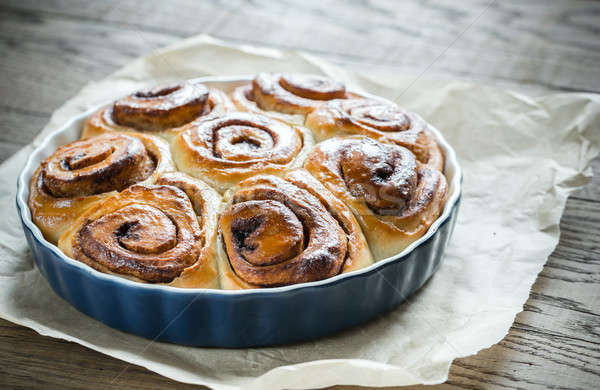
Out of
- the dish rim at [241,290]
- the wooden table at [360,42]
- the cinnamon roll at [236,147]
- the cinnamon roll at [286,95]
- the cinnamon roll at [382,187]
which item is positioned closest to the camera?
the dish rim at [241,290]

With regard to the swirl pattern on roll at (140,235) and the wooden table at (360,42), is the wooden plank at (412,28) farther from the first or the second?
the swirl pattern on roll at (140,235)

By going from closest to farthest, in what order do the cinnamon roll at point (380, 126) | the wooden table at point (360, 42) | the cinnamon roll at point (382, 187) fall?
the cinnamon roll at point (382, 187) → the cinnamon roll at point (380, 126) → the wooden table at point (360, 42)

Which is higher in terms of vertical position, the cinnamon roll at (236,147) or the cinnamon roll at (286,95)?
the cinnamon roll at (236,147)

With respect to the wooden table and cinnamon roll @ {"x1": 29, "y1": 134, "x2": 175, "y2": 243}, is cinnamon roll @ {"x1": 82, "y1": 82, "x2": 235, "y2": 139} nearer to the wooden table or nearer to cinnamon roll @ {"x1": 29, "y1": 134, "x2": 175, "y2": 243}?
cinnamon roll @ {"x1": 29, "y1": 134, "x2": 175, "y2": 243}

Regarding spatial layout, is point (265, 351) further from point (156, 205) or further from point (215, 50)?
point (215, 50)

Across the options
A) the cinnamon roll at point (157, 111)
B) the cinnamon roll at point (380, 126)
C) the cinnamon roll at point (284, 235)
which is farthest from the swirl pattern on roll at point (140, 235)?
the cinnamon roll at point (380, 126)

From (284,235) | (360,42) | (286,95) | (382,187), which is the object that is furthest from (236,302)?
(360,42)

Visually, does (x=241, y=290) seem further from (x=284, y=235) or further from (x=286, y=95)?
(x=286, y=95)
